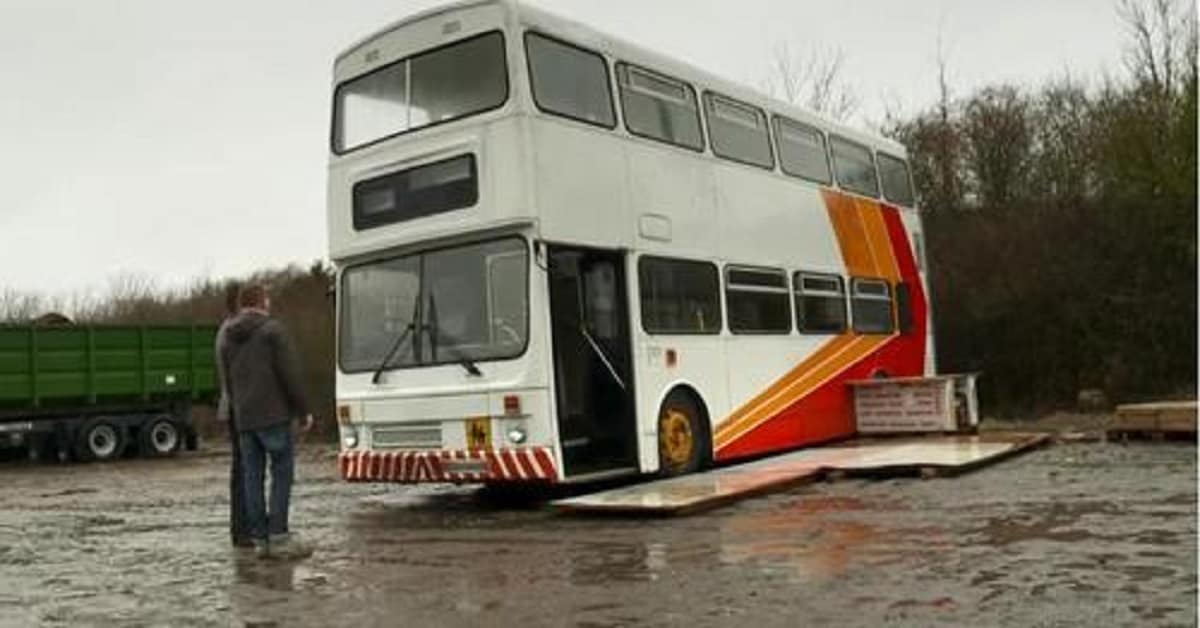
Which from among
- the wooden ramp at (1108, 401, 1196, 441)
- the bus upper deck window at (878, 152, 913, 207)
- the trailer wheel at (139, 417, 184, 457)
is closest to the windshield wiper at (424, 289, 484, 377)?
the wooden ramp at (1108, 401, 1196, 441)

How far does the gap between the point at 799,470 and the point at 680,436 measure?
116cm

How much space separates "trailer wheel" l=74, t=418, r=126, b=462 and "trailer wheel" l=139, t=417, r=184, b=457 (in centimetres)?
45

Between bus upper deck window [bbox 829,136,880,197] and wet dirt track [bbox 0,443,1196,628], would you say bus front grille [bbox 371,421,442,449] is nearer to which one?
wet dirt track [bbox 0,443,1196,628]

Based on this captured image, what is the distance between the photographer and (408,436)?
35.6 ft

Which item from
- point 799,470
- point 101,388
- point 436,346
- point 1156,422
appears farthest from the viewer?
point 101,388

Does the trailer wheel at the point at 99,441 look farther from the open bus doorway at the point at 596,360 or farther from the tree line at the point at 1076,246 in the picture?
the open bus doorway at the point at 596,360

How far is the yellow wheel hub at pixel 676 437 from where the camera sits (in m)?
11.7

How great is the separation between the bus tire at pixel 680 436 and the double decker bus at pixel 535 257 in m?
0.02

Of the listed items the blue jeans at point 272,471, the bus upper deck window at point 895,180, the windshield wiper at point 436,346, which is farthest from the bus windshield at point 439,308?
the bus upper deck window at point 895,180

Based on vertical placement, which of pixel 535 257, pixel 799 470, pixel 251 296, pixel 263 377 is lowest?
pixel 799 470

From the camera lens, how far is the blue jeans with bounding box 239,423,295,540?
27.4ft

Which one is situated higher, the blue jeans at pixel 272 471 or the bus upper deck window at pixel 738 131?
the bus upper deck window at pixel 738 131

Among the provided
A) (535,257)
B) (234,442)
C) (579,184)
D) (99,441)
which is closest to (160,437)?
(99,441)

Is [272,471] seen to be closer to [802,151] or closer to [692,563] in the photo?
[692,563]
